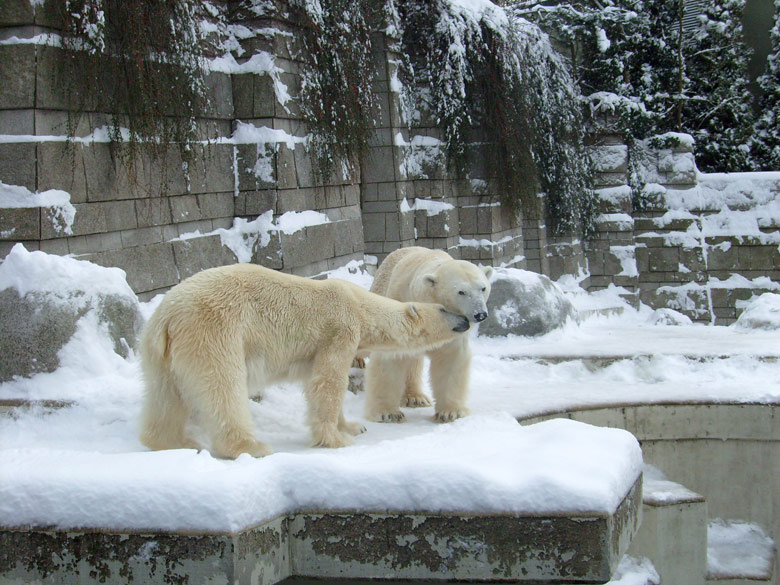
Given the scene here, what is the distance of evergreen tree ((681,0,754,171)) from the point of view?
1534cm

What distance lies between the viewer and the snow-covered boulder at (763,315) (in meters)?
6.80

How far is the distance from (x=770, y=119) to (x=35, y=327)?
14.9m

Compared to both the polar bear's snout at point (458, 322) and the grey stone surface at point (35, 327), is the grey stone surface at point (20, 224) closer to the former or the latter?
the grey stone surface at point (35, 327)

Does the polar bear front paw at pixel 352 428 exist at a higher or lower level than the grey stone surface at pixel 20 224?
lower

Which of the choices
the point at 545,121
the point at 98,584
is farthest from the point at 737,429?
the point at 545,121

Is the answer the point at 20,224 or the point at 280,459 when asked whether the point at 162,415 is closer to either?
the point at 280,459

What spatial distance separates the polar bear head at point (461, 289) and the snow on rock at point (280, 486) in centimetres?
101

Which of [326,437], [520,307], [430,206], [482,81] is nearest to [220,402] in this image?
[326,437]

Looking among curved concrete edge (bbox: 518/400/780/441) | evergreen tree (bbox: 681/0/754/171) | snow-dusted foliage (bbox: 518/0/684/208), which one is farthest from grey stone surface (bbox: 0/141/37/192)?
evergreen tree (bbox: 681/0/754/171)

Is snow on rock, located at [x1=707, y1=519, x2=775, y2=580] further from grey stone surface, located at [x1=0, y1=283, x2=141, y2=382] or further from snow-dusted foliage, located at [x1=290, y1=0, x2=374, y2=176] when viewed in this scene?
snow-dusted foliage, located at [x1=290, y1=0, x2=374, y2=176]

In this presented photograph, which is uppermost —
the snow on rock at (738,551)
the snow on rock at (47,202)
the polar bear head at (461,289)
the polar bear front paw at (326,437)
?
the snow on rock at (47,202)

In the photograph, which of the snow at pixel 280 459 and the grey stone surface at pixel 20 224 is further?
the grey stone surface at pixel 20 224

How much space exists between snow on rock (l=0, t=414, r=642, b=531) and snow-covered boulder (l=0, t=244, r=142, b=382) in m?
0.90

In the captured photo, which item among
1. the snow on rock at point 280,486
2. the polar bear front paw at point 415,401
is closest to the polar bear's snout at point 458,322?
the snow on rock at point 280,486
